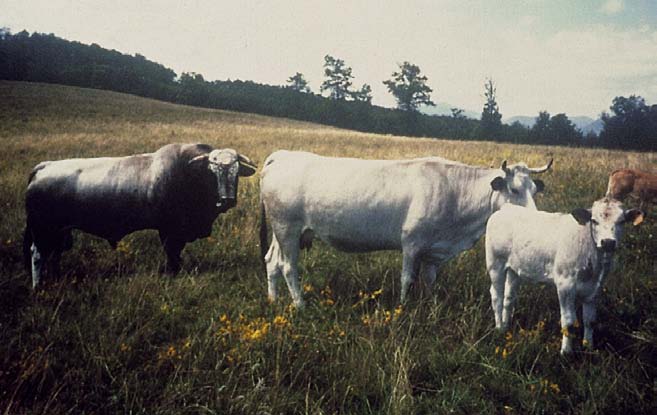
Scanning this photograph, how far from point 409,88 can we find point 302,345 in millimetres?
69523

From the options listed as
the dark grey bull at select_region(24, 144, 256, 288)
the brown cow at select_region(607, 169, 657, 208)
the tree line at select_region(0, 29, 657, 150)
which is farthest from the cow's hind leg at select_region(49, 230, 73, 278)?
the tree line at select_region(0, 29, 657, 150)

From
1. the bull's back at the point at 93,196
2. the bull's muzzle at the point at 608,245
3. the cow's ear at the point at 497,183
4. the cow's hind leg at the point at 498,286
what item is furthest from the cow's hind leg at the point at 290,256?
the bull's muzzle at the point at 608,245

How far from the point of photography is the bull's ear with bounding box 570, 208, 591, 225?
11.6 ft

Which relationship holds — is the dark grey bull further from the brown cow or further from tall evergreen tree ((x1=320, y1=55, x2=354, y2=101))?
tall evergreen tree ((x1=320, y1=55, x2=354, y2=101))

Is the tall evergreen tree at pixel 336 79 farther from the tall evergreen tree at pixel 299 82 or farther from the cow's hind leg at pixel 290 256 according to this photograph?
the cow's hind leg at pixel 290 256

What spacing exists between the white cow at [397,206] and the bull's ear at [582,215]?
1.10 meters

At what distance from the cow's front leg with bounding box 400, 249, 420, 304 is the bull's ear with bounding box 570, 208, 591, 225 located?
5.80 feet

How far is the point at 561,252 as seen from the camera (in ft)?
12.5

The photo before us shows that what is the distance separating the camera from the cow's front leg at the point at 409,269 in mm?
4809

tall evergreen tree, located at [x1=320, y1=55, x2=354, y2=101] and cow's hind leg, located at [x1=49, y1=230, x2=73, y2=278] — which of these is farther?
tall evergreen tree, located at [x1=320, y1=55, x2=354, y2=101]

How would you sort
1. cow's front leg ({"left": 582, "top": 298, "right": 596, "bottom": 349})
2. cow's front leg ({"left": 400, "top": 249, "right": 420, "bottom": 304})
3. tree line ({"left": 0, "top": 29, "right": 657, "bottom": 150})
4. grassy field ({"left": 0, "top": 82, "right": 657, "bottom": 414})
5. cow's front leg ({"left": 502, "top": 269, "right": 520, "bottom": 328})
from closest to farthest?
grassy field ({"left": 0, "top": 82, "right": 657, "bottom": 414}) → cow's front leg ({"left": 582, "top": 298, "right": 596, "bottom": 349}) → cow's front leg ({"left": 502, "top": 269, "right": 520, "bottom": 328}) → cow's front leg ({"left": 400, "top": 249, "right": 420, "bottom": 304}) → tree line ({"left": 0, "top": 29, "right": 657, "bottom": 150})

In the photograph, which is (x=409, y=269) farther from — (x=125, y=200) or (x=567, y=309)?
(x=125, y=200)

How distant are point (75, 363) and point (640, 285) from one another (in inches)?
237

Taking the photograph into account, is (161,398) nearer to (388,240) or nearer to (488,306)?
(388,240)
